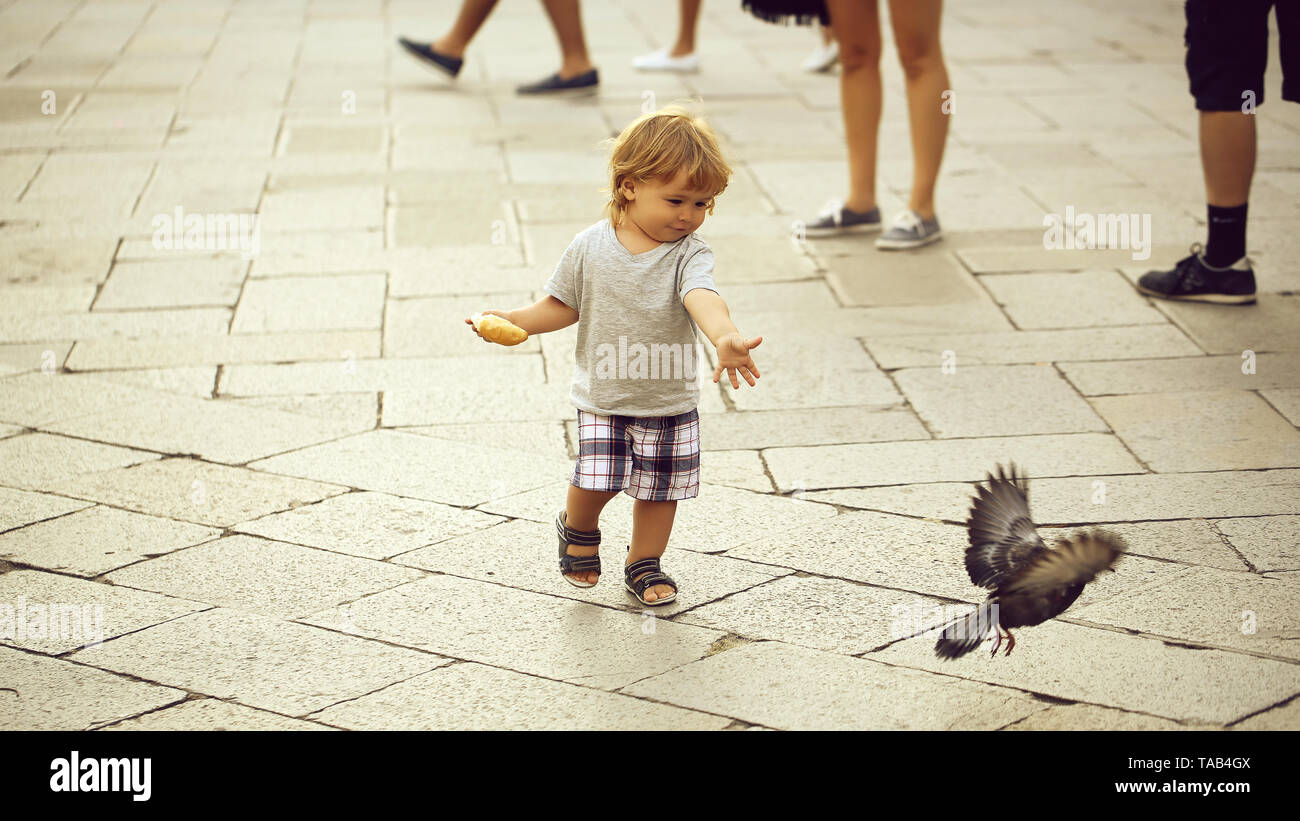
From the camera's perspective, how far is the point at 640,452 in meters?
2.54

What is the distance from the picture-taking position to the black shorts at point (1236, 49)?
3.88 m

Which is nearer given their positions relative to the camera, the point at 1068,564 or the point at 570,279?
the point at 1068,564

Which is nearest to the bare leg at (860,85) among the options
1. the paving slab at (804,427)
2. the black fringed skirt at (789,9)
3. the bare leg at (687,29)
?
the black fringed skirt at (789,9)

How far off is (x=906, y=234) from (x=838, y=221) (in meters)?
0.30

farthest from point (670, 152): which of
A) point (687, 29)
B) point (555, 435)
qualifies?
point (687, 29)

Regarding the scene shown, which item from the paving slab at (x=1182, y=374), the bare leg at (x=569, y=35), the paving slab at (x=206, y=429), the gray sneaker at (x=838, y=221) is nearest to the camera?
the paving slab at (x=206, y=429)

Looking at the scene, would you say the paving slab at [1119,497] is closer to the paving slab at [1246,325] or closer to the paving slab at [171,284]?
the paving slab at [1246,325]

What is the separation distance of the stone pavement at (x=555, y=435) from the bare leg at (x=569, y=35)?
0.56 meters

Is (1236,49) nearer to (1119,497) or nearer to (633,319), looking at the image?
(1119,497)

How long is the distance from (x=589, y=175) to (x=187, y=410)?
2601mm

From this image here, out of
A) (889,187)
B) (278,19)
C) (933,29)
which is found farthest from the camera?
(278,19)
